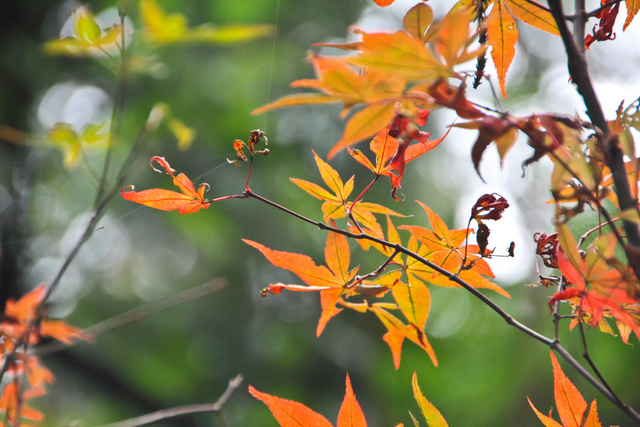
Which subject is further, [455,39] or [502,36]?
[502,36]

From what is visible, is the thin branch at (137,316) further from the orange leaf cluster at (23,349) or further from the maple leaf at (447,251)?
the maple leaf at (447,251)

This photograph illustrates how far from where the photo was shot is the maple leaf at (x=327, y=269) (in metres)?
0.30

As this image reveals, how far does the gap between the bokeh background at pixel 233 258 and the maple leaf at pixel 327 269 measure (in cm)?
118

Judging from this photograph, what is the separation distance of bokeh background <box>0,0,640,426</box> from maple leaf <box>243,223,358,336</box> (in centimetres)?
118

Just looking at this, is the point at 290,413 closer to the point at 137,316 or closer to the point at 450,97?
the point at 450,97

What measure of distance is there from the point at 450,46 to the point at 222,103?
1382 mm

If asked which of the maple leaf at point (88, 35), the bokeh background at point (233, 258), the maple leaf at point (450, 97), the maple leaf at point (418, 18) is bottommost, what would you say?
the bokeh background at point (233, 258)

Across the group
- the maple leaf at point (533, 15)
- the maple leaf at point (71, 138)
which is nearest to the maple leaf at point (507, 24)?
the maple leaf at point (533, 15)

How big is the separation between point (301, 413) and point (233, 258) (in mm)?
1372

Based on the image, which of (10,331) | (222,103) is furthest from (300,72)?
(10,331)

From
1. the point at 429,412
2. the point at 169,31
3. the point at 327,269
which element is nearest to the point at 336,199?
the point at 327,269

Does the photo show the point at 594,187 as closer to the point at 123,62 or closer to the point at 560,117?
the point at 560,117

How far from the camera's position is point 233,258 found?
5.25ft

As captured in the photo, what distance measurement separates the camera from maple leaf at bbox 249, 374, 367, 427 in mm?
259
